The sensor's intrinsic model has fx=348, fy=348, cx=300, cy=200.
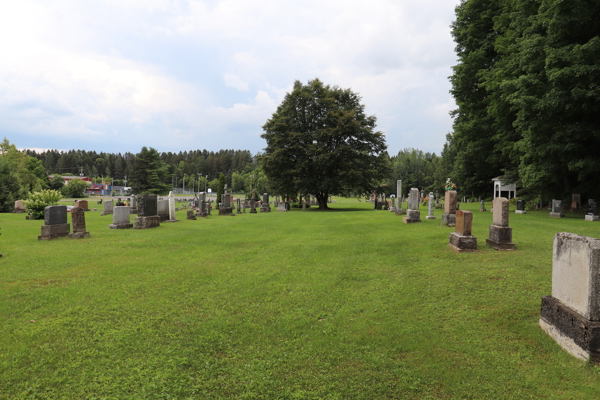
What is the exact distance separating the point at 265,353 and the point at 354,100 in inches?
1415

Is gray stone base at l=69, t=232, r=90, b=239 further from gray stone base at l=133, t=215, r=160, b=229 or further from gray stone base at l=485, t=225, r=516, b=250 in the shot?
gray stone base at l=485, t=225, r=516, b=250

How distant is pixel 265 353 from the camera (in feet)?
12.4

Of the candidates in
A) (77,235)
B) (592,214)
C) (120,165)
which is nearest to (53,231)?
(77,235)

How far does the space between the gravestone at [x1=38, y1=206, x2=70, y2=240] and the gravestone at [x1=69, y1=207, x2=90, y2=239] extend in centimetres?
34

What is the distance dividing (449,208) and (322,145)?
20.2 m

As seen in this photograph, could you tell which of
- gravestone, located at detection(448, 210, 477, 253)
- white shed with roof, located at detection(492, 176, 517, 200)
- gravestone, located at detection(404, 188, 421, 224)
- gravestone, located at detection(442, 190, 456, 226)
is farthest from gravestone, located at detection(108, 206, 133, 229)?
white shed with roof, located at detection(492, 176, 517, 200)

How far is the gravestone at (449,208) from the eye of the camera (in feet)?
45.1

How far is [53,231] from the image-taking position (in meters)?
12.1

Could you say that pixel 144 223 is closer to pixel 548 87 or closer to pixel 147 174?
pixel 548 87

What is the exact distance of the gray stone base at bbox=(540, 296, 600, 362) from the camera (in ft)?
11.6

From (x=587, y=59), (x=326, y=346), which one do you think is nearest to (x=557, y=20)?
(x=587, y=59)

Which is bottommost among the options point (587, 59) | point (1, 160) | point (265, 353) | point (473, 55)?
point (265, 353)

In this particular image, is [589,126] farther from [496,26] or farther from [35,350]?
[35,350]

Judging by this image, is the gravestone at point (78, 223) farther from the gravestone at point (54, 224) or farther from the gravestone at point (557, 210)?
the gravestone at point (557, 210)
